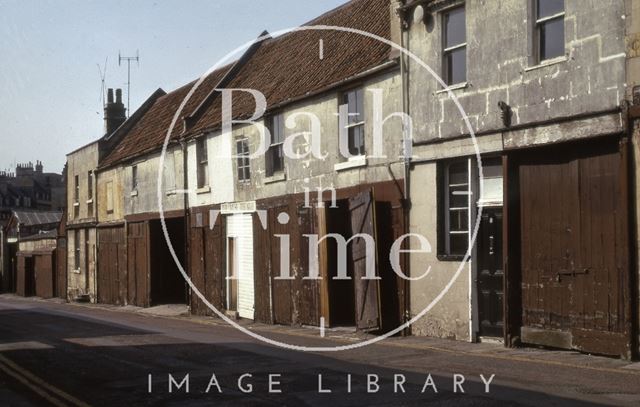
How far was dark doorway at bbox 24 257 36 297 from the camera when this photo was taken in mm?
56750

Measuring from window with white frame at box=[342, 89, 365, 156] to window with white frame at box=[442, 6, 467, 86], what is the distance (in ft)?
9.34

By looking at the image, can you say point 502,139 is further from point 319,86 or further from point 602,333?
point 319,86

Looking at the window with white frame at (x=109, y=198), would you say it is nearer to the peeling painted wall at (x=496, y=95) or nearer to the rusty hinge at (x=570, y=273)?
the peeling painted wall at (x=496, y=95)

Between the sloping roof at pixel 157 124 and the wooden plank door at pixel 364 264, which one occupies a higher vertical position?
the sloping roof at pixel 157 124

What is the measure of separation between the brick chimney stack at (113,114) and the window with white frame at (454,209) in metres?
27.5

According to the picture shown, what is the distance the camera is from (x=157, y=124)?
111 feet

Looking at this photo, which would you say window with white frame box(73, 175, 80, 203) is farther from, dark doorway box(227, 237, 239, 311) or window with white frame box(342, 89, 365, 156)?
window with white frame box(342, 89, 365, 156)

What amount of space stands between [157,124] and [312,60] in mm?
13044

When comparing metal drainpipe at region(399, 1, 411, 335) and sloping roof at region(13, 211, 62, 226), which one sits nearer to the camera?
metal drainpipe at region(399, 1, 411, 335)

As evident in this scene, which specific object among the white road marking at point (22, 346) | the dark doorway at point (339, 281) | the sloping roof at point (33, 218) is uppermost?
the sloping roof at point (33, 218)

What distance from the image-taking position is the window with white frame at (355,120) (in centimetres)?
1833

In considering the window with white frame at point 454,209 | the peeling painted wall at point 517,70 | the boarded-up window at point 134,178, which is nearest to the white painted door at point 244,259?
the peeling painted wall at point 517,70

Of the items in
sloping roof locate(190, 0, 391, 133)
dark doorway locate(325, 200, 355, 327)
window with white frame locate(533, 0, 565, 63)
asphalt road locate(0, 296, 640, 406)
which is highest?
sloping roof locate(190, 0, 391, 133)

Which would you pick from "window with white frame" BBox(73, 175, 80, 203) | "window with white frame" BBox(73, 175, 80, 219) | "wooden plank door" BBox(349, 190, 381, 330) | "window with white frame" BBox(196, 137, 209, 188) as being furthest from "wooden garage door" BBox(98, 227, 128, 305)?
"wooden plank door" BBox(349, 190, 381, 330)
